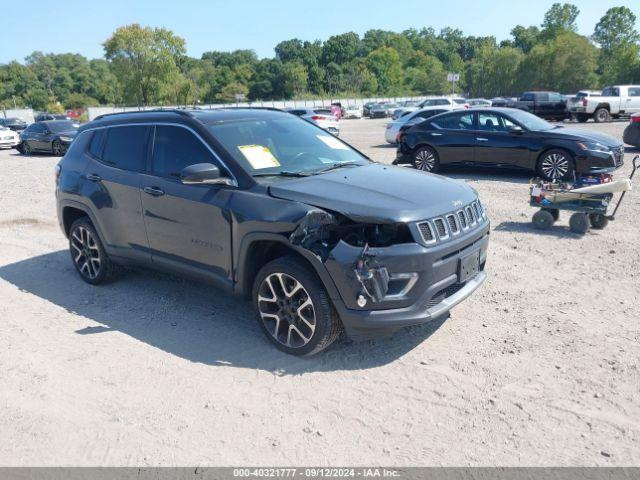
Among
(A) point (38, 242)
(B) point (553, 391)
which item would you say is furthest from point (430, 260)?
(A) point (38, 242)

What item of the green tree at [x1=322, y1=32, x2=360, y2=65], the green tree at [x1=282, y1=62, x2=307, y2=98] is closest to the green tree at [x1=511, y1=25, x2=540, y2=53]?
the green tree at [x1=322, y1=32, x2=360, y2=65]

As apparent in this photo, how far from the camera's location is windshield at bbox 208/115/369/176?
4523mm

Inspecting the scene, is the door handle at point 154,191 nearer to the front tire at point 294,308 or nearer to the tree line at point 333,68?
the front tire at point 294,308

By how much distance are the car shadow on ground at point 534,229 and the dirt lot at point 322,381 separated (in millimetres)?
1420

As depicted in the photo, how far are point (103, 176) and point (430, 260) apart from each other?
351 cm

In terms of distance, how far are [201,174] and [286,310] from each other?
123 centimetres

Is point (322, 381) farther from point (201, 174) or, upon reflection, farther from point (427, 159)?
point (427, 159)

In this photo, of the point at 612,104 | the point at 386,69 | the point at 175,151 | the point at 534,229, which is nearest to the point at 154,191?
the point at 175,151

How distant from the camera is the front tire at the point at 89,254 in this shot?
5.76m

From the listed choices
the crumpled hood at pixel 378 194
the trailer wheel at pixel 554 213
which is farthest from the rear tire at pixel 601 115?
the crumpled hood at pixel 378 194

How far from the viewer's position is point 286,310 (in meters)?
4.11

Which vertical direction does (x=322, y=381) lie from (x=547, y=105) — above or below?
below

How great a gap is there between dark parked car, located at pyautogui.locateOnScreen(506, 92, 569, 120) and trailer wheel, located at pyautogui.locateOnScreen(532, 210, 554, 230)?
25.7 m

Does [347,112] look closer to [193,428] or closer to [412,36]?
[193,428]
